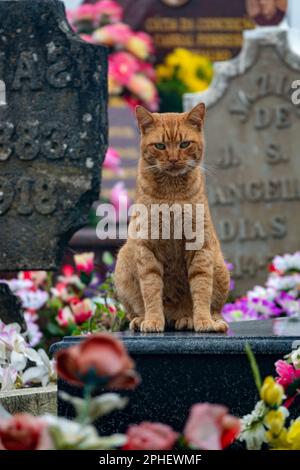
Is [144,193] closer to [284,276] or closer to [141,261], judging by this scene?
[141,261]

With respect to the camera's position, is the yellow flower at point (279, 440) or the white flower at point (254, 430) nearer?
the yellow flower at point (279, 440)

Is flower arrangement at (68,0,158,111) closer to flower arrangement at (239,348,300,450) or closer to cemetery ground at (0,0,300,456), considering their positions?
cemetery ground at (0,0,300,456)

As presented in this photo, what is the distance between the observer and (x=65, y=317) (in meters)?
6.66

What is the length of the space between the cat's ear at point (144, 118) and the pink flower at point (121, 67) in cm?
1085

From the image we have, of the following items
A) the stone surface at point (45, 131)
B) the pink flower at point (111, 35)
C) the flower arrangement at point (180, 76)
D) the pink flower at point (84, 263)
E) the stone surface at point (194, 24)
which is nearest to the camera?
the stone surface at point (45, 131)

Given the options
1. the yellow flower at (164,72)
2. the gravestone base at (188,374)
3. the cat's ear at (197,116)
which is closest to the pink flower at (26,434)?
the gravestone base at (188,374)

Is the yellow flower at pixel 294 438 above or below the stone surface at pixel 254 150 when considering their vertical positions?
below

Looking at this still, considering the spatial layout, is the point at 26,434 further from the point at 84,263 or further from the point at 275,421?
the point at 84,263

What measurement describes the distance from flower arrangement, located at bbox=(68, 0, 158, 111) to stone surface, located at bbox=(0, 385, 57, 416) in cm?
1076

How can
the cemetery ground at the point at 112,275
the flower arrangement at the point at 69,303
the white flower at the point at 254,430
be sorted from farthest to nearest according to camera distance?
the flower arrangement at the point at 69,303
the white flower at the point at 254,430
the cemetery ground at the point at 112,275

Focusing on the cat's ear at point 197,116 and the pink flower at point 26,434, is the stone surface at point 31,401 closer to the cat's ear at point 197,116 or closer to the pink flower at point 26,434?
the cat's ear at point 197,116

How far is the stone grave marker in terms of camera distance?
5.59 meters

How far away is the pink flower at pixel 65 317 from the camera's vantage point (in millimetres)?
6656

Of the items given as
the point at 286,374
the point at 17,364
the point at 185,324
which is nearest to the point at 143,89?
the point at 17,364
